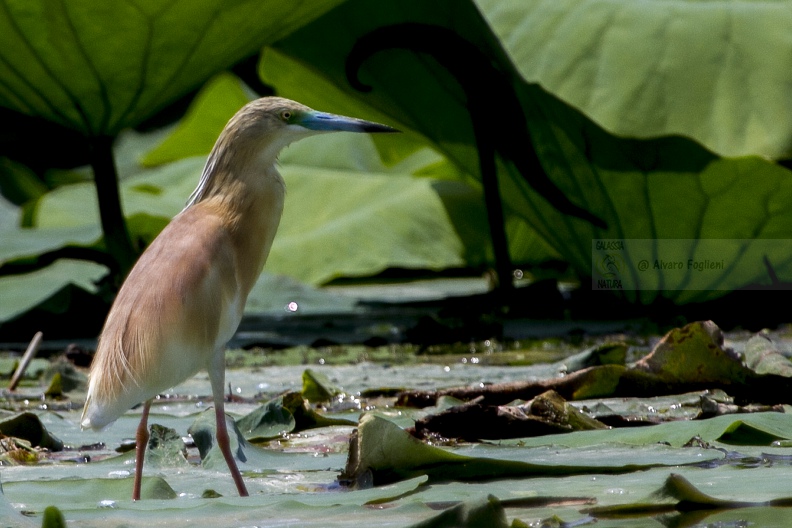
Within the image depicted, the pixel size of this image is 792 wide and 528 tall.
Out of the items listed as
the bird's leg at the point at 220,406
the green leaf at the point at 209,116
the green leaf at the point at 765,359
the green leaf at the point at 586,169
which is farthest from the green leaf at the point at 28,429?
the green leaf at the point at 209,116

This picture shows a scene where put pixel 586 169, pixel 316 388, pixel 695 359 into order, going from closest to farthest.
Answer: pixel 695 359 < pixel 316 388 < pixel 586 169

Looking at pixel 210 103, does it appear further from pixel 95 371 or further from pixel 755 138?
pixel 95 371

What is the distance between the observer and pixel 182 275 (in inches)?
65.7

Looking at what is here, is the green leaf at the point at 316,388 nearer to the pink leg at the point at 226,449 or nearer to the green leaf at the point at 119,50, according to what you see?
the pink leg at the point at 226,449

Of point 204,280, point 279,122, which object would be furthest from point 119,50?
point 204,280

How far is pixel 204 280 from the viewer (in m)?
1.70

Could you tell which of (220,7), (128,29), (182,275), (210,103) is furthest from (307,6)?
(210,103)

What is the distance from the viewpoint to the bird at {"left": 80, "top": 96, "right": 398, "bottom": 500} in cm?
159

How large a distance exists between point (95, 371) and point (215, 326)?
0.57 feet

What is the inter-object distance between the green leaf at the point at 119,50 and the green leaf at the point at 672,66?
67cm

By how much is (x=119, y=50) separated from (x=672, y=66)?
145 centimetres

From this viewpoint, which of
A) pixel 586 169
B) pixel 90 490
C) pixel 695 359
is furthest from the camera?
pixel 586 169

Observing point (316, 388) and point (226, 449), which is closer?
point (226, 449)

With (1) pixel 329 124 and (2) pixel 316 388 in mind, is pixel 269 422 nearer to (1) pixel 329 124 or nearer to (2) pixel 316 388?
(2) pixel 316 388
